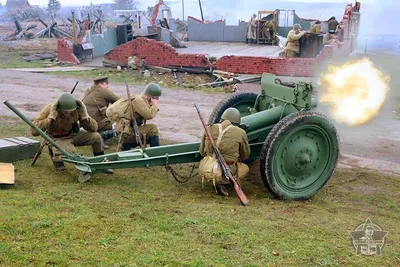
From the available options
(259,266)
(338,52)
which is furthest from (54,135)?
(338,52)

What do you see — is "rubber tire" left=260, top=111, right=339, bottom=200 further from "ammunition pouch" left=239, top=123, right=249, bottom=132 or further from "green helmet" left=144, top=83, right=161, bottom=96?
"green helmet" left=144, top=83, right=161, bottom=96

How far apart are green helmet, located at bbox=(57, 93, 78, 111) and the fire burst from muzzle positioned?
4.52 metres

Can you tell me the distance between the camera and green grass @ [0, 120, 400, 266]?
4.09 metres

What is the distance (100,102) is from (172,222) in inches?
159

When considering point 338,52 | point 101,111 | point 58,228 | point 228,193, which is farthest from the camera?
point 338,52

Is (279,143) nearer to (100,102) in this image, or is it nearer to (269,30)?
(100,102)

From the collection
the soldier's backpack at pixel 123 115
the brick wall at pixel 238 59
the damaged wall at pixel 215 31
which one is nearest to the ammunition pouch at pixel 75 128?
the soldier's backpack at pixel 123 115

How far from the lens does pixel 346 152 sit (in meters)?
8.79

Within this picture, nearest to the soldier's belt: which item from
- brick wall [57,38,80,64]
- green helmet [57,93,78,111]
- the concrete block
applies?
green helmet [57,93,78,111]

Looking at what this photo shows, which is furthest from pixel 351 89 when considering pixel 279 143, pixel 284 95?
pixel 279 143

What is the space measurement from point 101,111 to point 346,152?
179 inches

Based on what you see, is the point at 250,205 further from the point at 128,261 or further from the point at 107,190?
the point at 128,261

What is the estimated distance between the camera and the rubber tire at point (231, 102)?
743 centimetres

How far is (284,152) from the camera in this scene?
6.02 metres
